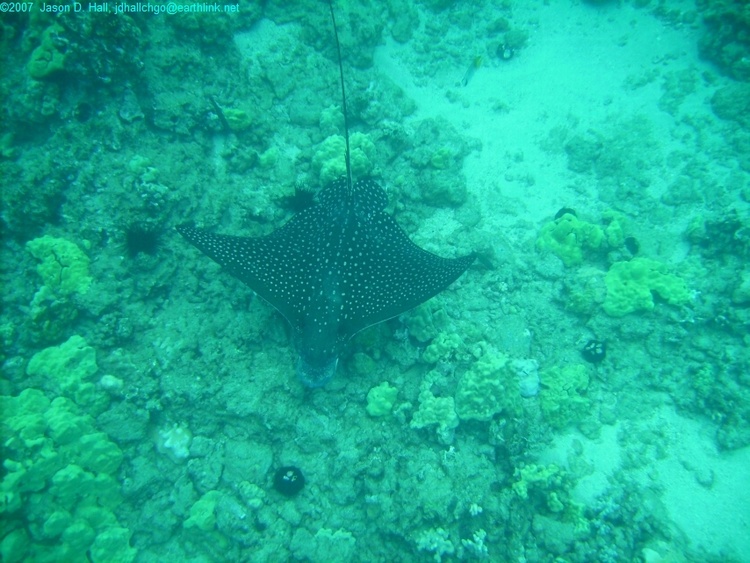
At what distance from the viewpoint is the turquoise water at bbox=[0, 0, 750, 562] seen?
5.39m

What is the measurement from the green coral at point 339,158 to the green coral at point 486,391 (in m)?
4.16

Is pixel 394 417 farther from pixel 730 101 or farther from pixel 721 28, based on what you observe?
pixel 721 28

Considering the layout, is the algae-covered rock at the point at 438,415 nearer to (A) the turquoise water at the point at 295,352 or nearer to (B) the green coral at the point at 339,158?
(A) the turquoise water at the point at 295,352

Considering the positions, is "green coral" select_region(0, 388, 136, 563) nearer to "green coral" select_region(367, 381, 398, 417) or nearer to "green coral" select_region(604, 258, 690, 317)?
"green coral" select_region(367, 381, 398, 417)

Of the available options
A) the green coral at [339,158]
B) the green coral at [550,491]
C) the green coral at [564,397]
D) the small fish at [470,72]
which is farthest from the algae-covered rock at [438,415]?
the small fish at [470,72]

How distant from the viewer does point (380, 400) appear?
238 inches

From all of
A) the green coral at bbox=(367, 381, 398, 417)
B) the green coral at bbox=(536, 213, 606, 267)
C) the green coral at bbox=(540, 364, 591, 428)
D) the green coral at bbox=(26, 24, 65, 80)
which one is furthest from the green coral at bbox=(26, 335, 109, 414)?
the green coral at bbox=(536, 213, 606, 267)

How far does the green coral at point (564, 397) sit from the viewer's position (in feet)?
20.4

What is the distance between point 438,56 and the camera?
10414 mm

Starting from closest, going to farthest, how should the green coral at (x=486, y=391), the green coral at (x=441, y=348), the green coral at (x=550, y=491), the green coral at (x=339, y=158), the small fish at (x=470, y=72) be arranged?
the green coral at (x=550, y=491), the green coral at (x=486, y=391), the green coral at (x=441, y=348), the green coral at (x=339, y=158), the small fish at (x=470, y=72)

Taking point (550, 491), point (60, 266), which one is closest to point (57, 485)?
point (60, 266)

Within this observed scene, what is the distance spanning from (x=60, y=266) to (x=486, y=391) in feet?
21.6

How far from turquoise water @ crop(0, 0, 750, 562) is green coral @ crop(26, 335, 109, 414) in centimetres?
3

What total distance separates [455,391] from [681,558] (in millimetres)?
3789
